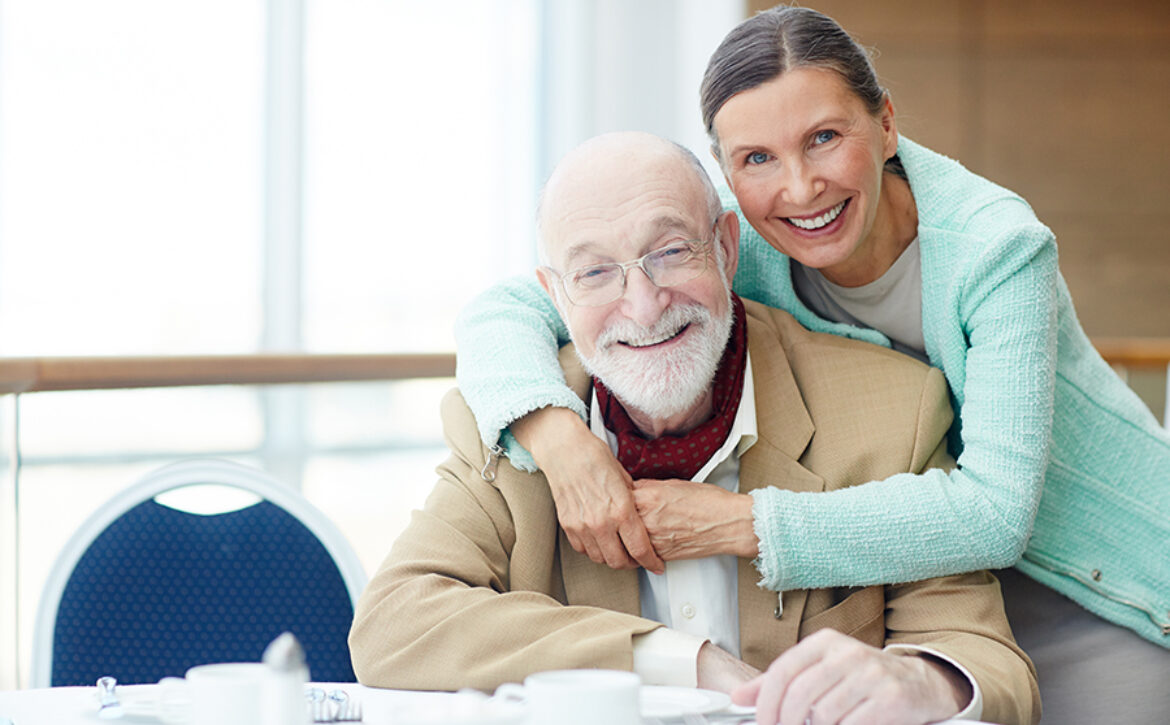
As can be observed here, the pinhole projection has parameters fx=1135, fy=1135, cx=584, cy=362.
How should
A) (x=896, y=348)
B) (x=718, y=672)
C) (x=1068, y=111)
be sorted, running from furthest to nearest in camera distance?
(x=1068, y=111) → (x=896, y=348) → (x=718, y=672)

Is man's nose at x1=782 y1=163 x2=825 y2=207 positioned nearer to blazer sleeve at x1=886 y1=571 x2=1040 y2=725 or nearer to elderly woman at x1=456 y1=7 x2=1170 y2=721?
elderly woman at x1=456 y1=7 x2=1170 y2=721

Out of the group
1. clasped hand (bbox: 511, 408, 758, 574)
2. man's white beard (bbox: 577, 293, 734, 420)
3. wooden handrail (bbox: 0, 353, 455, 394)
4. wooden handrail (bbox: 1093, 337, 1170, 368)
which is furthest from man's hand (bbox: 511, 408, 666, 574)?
wooden handrail (bbox: 1093, 337, 1170, 368)

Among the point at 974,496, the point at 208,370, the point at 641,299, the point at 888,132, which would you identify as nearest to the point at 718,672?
the point at 974,496

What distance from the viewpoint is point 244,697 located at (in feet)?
2.96

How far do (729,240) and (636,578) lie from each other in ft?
1.74

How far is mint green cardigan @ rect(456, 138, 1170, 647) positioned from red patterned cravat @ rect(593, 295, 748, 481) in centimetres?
12

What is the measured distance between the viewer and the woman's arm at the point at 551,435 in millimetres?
1469

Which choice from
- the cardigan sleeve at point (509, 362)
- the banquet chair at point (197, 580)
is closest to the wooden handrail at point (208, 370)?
the banquet chair at point (197, 580)

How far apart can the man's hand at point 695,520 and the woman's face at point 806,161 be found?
0.41 meters

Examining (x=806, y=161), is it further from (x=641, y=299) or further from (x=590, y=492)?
(x=590, y=492)

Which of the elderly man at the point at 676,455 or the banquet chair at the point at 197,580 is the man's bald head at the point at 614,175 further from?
the banquet chair at the point at 197,580

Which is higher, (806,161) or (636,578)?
(806,161)

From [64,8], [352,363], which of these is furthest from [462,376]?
[64,8]

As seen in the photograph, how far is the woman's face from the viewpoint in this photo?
1.58 m
